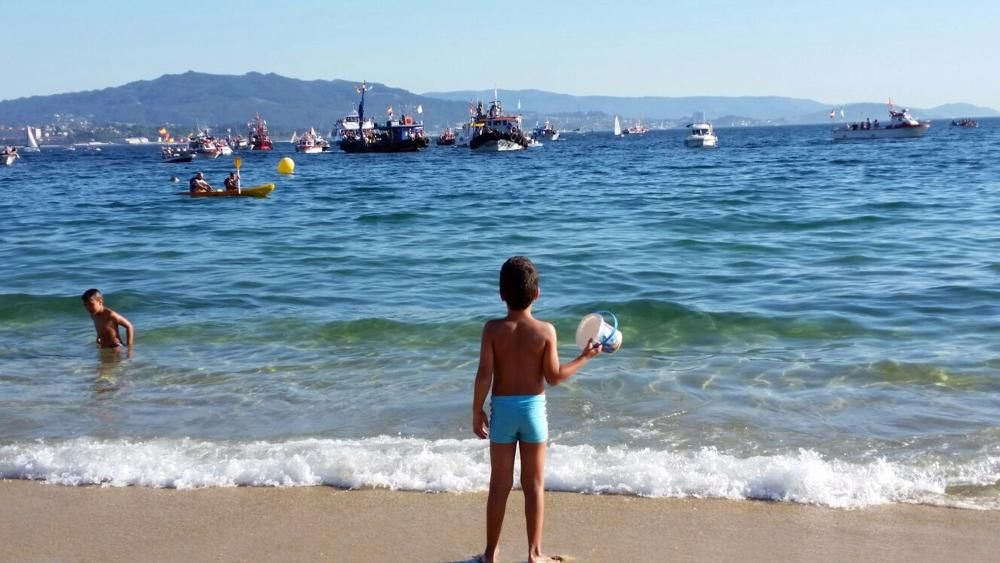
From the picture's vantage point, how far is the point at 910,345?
32.7 feet

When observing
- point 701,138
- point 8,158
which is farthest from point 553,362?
point 8,158

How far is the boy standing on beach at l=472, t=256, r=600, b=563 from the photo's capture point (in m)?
4.64

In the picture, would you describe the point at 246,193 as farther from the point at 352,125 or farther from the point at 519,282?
the point at 352,125

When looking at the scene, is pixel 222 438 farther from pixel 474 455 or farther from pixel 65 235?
pixel 65 235

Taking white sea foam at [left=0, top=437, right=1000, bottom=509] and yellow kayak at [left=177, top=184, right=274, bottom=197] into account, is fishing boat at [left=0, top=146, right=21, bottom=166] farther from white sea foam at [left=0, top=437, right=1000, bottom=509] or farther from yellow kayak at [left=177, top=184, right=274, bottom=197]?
white sea foam at [left=0, top=437, right=1000, bottom=509]

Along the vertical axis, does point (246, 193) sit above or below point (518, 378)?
below

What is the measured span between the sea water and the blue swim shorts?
1389 millimetres

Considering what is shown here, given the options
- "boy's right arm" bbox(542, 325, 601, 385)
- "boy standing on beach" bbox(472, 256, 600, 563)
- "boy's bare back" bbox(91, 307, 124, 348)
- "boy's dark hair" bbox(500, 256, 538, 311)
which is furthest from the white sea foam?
"boy's bare back" bbox(91, 307, 124, 348)

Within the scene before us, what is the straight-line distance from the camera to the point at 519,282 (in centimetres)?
459

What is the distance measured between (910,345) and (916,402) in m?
2.14

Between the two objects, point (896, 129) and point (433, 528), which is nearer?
point (433, 528)

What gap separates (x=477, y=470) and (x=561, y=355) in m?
4.11

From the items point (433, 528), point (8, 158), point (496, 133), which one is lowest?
point (8, 158)

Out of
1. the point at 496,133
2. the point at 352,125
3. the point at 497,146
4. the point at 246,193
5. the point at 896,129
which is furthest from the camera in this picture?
the point at 352,125
